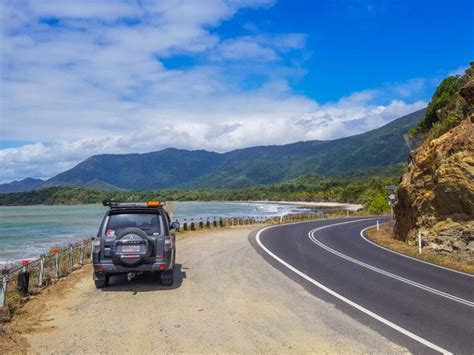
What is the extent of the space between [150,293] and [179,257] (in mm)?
6579

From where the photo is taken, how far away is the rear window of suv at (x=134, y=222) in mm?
11457

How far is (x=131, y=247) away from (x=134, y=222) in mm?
1025

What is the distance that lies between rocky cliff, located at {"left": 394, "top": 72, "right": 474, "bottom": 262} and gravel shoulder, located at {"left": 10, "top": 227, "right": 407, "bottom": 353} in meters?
9.47

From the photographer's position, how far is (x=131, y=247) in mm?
10898

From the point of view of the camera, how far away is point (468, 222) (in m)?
18.1

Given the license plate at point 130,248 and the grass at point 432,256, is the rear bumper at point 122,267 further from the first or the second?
the grass at point 432,256

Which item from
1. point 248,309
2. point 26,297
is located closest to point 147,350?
point 248,309

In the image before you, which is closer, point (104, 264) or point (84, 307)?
point (84, 307)

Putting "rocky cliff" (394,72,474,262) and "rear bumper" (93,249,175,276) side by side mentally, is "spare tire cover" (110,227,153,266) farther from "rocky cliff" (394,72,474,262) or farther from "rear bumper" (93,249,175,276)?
"rocky cliff" (394,72,474,262)

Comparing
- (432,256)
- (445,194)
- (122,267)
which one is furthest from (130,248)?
(445,194)

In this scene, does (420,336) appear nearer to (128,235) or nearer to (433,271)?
(128,235)

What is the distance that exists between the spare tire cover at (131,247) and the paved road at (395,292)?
14.3ft

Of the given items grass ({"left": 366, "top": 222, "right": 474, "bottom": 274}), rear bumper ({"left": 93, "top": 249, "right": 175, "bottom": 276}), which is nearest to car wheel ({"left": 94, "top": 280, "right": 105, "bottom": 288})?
rear bumper ({"left": 93, "top": 249, "right": 175, "bottom": 276})

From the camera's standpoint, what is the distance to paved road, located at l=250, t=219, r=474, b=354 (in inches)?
305
